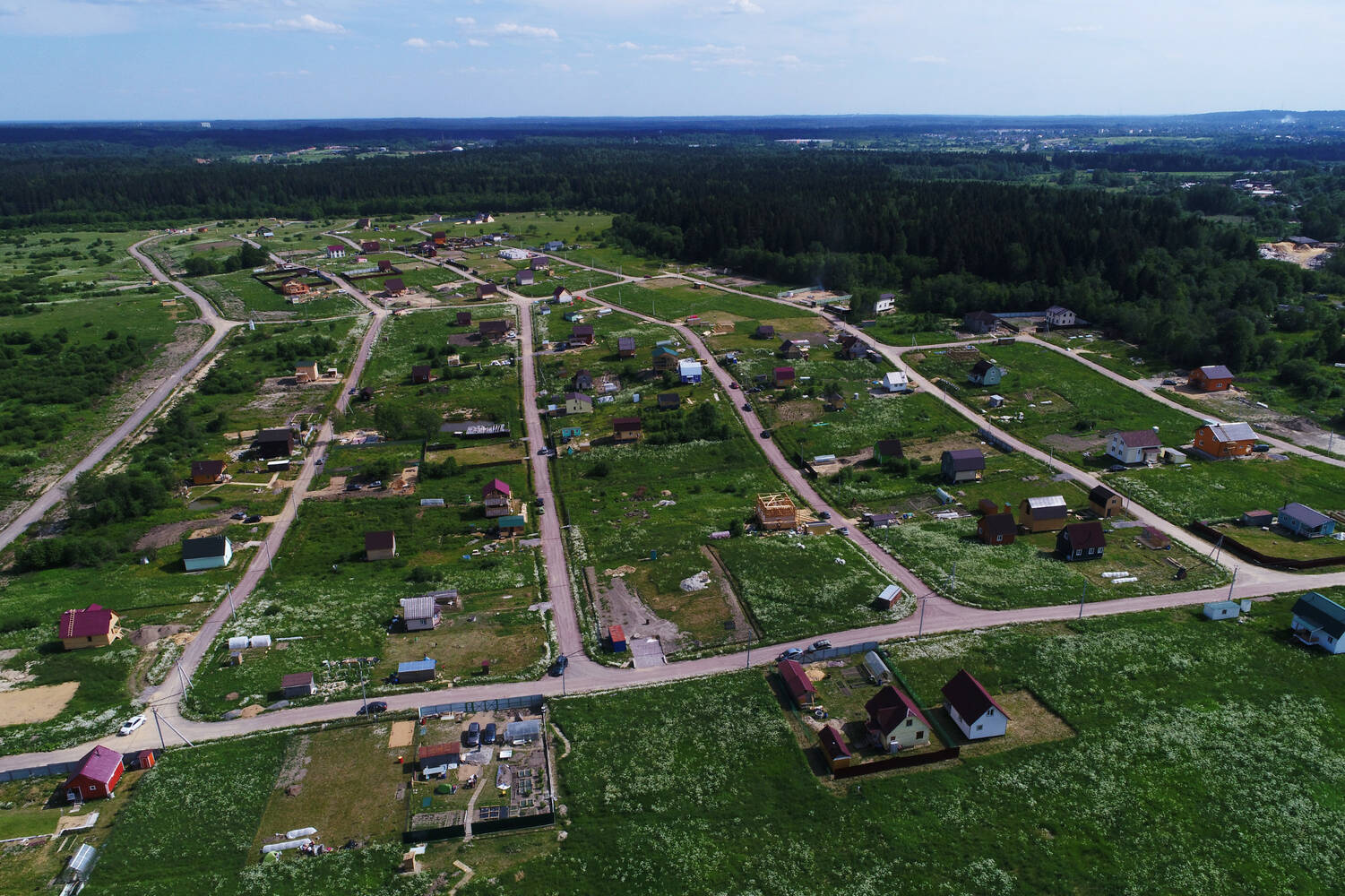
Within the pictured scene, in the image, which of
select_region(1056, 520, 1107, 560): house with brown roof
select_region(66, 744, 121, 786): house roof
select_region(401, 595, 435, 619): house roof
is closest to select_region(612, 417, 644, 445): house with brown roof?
select_region(401, 595, 435, 619): house roof

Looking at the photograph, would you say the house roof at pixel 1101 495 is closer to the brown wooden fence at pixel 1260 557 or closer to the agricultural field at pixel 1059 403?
the brown wooden fence at pixel 1260 557

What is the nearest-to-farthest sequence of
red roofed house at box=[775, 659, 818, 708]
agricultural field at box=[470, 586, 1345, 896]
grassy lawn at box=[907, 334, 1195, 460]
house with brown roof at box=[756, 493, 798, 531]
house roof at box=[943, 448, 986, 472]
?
agricultural field at box=[470, 586, 1345, 896]
red roofed house at box=[775, 659, 818, 708]
house with brown roof at box=[756, 493, 798, 531]
house roof at box=[943, 448, 986, 472]
grassy lawn at box=[907, 334, 1195, 460]

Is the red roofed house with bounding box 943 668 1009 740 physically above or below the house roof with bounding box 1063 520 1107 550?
below

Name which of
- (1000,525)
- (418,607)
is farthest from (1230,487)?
(418,607)

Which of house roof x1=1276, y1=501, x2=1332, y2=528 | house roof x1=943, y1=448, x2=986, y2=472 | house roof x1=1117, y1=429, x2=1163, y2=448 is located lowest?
house roof x1=1276, y1=501, x2=1332, y2=528

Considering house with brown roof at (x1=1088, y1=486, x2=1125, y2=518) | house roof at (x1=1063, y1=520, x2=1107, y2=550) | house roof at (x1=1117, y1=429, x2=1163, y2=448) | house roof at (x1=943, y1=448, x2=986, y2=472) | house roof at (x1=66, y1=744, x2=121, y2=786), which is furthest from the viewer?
house roof at (x1=1117, y1=429, x2=1163, y2=448)

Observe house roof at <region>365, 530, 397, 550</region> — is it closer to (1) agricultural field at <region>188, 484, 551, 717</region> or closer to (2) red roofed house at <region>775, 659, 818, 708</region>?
(1) agricultural field at <region>188, 484, 551, 717</region>

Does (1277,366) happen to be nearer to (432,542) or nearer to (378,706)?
(432,542)
